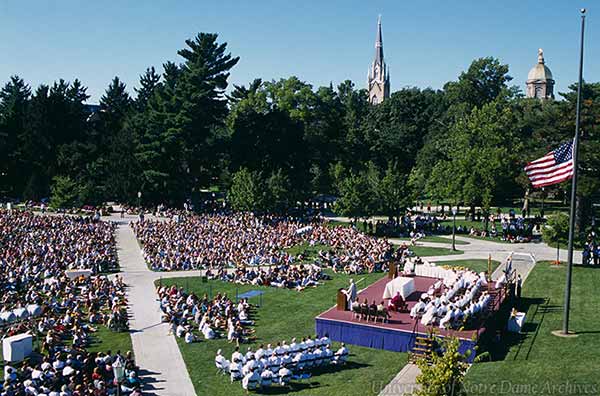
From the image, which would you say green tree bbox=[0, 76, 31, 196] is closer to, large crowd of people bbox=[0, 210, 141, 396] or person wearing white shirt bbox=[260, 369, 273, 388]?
large crowd of people bbox=[0, 210, 141, 396]

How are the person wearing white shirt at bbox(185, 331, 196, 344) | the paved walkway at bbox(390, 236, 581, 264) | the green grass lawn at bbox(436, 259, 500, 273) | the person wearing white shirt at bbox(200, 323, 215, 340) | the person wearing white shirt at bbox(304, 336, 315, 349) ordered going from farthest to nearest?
the paved walkway at bbox(390, 236, 581, 264) → the green grass lawn at bbox(436, 259, 500, 273) → the person wearing white shirt at bbox(200, 323, 215, 340) → the person wearing white shirt at bbox(185, 331, 196, 344) → the person wearing white shirt at bbox(304, 336, 315, 349)

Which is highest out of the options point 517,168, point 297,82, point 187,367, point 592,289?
point 297,82

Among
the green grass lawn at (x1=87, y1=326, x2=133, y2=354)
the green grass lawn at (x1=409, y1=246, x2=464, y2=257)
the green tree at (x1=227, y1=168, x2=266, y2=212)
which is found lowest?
the green grass lawn at (x1=87, y1=326, x2=133, y2=354)

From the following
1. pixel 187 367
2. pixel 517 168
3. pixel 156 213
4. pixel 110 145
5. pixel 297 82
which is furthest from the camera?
pixel 297 82

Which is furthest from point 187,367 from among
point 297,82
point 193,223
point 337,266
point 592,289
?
point 297,82

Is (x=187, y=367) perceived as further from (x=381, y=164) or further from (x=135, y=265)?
(x=381, y=164)

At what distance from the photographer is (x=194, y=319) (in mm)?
25453

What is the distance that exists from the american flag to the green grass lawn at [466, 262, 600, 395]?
560 centimetres

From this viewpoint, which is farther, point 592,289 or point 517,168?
point 517,168

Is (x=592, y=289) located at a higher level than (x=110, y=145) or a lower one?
lower

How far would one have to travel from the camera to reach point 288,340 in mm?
22594

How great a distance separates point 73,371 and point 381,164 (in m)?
62.2

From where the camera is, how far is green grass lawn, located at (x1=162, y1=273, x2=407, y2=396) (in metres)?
18.2

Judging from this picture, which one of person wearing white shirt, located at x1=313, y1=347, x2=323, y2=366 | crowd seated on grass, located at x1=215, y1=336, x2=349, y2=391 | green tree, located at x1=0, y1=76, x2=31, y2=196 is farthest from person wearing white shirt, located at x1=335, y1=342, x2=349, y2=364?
green tree, located at x1=0, y1=76, x2=31, y2=196
